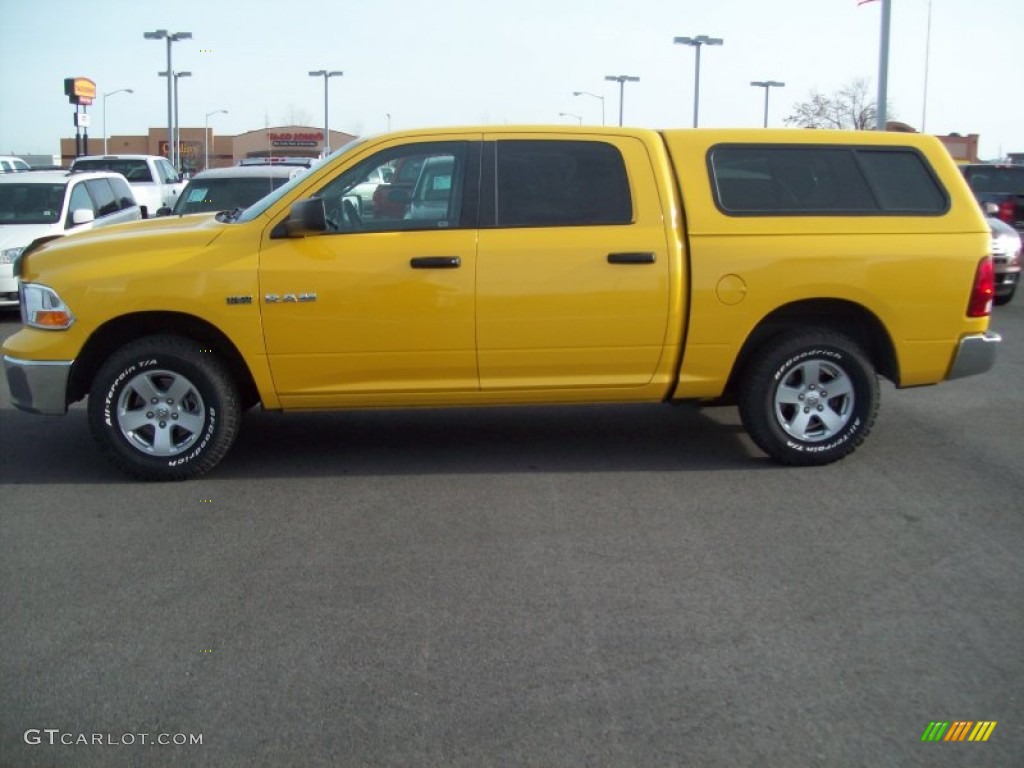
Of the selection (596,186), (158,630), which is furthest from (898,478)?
(158,630)

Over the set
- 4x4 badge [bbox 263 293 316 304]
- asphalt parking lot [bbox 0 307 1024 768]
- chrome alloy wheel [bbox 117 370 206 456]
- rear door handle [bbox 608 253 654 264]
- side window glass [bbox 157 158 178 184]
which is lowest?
asphalt parking lot [bbox 0 307 1024 768]

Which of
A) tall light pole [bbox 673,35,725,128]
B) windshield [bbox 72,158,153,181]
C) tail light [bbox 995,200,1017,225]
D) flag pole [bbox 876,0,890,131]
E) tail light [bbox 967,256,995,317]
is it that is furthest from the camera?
tall light pole [bbox 673,35,725,128]

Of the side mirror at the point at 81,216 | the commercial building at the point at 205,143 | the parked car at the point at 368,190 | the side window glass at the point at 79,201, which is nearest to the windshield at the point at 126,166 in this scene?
→ the side window glass at the point at 79,201

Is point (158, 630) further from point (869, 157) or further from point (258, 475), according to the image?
point (869, 157)

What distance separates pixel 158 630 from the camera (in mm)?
4445

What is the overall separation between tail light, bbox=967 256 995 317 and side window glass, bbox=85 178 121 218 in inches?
461

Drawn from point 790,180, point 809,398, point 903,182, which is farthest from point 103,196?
point 903,182

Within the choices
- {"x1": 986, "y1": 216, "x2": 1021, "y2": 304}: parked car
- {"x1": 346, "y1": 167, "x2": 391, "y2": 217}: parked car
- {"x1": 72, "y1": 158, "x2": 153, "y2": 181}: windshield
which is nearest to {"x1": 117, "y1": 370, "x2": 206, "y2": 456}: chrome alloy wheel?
{"x1": 346, "y1": 167, "x2": 391, "y2": 217}: parked car

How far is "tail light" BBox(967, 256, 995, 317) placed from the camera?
6625mm

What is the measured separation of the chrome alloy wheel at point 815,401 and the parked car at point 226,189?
8.96 m

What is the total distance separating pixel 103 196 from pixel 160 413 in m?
10.0

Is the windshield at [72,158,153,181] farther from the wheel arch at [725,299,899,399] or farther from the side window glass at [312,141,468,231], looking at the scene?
the wheel arch at [725,299,899,399]

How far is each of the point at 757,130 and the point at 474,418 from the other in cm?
284

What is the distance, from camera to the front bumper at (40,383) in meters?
6.38
